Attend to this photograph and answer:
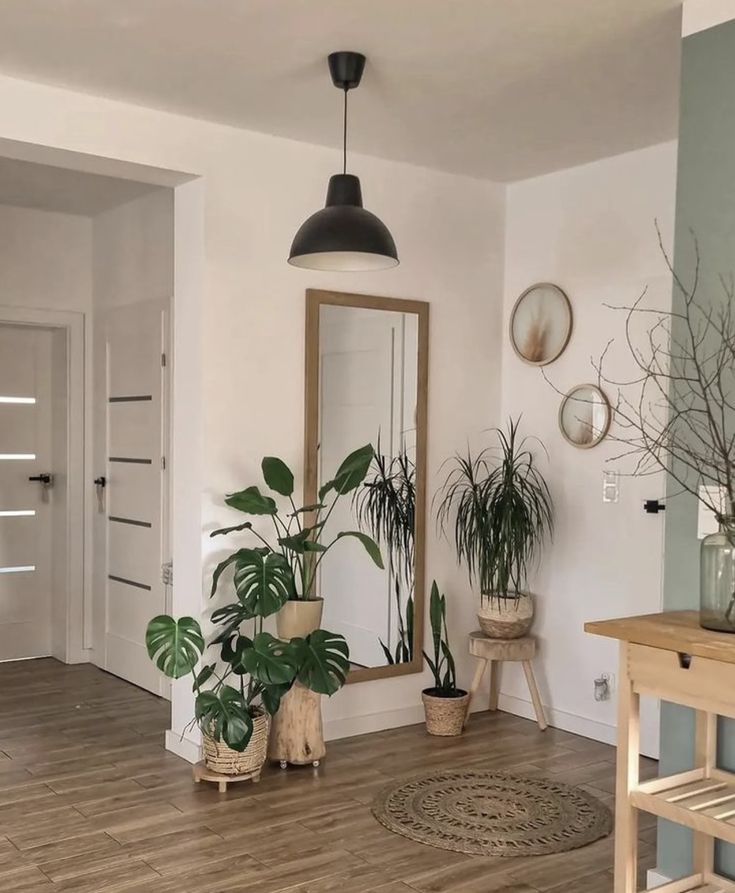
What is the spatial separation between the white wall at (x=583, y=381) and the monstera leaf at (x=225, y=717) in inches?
63.9

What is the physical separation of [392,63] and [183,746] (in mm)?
2765

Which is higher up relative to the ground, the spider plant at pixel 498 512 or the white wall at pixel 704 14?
the white wall at pixel 704 14

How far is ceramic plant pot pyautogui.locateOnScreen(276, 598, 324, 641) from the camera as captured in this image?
3.94 m

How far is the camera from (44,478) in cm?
595

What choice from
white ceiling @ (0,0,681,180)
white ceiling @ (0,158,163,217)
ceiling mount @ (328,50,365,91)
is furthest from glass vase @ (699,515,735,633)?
white ceiling @ (0,158,163,217)

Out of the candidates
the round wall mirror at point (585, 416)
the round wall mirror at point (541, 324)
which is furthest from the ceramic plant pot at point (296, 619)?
the round wall mirror at point (541, 324)

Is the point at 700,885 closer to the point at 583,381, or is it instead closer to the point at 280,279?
the point at 583,381

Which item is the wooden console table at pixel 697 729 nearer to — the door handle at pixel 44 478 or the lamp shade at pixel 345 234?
the lamp shade at pixel 345 234

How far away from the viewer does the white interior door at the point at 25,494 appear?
19.1 ft

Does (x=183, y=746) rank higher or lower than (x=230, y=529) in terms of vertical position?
lower

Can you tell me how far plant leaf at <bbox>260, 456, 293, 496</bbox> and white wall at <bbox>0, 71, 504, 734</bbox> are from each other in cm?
20

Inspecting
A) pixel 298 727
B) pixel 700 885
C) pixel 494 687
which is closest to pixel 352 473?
pixel 298 727

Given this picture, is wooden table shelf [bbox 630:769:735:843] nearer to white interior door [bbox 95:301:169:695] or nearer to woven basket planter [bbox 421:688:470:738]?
woven basket planter [bbox 421:688:470:738]

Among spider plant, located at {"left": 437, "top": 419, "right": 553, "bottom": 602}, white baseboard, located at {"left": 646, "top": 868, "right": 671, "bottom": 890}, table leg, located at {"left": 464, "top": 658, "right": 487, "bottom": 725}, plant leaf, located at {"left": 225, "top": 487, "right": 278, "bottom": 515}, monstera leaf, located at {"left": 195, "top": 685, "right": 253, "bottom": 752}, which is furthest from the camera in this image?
table leg, located at {"left": 464, "top": 658, "right": 487, "bottom": 725}
